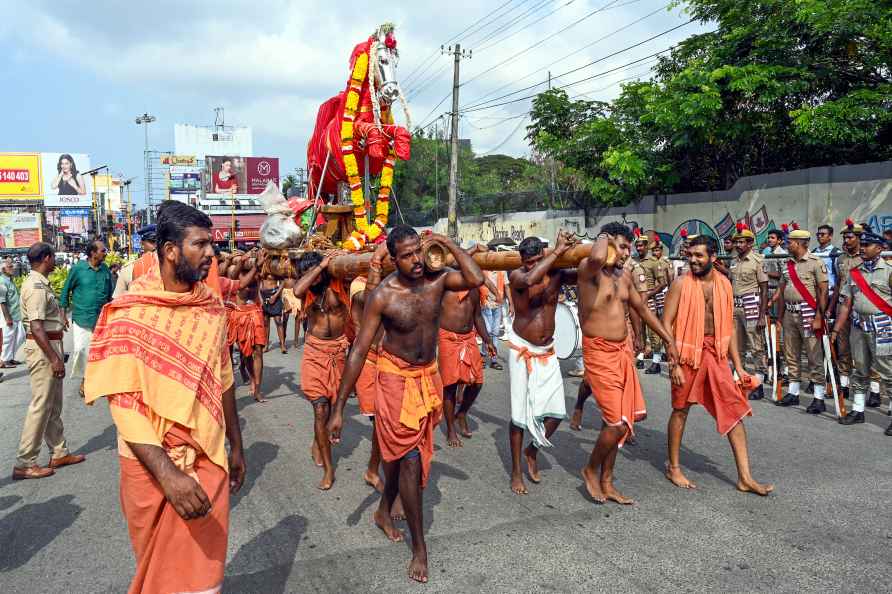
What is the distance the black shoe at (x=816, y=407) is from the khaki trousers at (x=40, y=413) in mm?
7654

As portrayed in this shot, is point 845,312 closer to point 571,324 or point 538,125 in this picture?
point 571,324

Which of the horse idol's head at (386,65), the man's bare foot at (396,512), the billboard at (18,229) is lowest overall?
the man's bare foot at (396,512)

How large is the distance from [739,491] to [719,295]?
1505 mm

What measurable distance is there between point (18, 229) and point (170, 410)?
48.8 m

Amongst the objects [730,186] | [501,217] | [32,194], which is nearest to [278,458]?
[730,186]

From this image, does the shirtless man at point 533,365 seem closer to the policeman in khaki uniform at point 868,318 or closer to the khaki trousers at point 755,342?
the policeman in khaki uniform at point 868,318

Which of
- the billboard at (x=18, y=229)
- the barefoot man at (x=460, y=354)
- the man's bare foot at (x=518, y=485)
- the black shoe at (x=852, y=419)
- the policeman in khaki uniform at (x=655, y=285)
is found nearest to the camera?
the man's bare foot at (x=518, y=485)

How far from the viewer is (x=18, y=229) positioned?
1697 inches

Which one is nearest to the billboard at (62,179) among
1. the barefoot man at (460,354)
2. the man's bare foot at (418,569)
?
the barefoot man at (460,354)

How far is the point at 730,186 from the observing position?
17.0 meters

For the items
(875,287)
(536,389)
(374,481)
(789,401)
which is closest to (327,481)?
(374,481)

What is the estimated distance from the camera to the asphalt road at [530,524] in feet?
12.3

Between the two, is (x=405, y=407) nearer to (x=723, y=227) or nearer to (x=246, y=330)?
(x=246, y=330)

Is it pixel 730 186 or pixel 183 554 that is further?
pixel 730 186
